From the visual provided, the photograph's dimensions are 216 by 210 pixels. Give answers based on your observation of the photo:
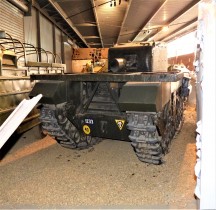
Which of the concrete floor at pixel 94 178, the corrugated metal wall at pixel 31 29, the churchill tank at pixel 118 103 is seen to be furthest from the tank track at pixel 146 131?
the corrugated metal wall at pixel 31 29

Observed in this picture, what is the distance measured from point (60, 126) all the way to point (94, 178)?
980 millimetres

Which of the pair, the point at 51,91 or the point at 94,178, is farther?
the point at 51,91

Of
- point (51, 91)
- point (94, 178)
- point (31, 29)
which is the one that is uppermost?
point (31, 29)

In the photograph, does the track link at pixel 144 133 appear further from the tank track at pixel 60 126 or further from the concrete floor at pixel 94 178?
the tank track at pixel 60 126

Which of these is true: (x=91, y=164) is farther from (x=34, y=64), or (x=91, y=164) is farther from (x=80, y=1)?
(x=80, y=1)

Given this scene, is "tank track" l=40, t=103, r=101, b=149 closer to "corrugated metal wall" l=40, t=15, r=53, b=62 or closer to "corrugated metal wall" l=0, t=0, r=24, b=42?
"corrugated metal wall" l=0, t=0, r=24, b=42

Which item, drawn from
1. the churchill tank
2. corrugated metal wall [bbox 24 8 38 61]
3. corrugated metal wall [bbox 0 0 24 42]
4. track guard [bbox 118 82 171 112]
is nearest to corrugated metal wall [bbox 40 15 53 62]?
Result: corrugated metal wall [bbox 24 8 38 61]

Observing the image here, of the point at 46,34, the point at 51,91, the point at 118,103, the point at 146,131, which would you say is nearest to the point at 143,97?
the point at 118,103

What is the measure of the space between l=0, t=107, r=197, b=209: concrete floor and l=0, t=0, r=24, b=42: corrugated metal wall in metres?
4.00

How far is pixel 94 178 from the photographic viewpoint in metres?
3.53

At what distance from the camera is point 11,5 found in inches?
301

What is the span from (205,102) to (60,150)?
3.38 m

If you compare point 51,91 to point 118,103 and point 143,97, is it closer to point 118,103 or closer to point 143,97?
point 118,103

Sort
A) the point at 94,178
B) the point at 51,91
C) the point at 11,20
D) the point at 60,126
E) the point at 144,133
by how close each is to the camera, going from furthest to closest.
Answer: the point at 11,20, the point at 60,126, the point at 51,91, the point at 94,178, the point at 144,133
